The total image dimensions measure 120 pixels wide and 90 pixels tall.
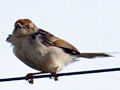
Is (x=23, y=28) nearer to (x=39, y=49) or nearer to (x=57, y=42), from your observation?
(x=39, y=49)

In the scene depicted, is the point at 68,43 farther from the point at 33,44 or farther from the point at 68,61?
the point at 33,44

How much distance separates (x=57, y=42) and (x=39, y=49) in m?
0.94

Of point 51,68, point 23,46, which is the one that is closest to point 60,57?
point 51,68

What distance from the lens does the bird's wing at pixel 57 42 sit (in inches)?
322

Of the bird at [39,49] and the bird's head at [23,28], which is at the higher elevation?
the bird's head at [23,28]

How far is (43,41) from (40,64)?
515 mm

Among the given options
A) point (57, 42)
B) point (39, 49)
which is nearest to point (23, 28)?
point (39, 49)

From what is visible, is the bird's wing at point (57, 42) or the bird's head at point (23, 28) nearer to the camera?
the bird's head at point (23, 28)

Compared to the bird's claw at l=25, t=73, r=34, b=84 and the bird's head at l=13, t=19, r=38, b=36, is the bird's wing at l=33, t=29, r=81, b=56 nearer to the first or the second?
the bird's head at l=13, t=19, r=38, b=36

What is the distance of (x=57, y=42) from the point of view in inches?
335

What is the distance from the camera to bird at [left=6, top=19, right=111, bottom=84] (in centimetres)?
760

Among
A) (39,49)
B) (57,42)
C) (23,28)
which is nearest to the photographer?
(39,49)

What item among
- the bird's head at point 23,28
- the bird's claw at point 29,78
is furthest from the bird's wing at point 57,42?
the bird's claw at point 29,78

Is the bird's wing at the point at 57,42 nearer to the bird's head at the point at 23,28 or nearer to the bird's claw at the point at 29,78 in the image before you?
the bird's head at the point at 23,28
